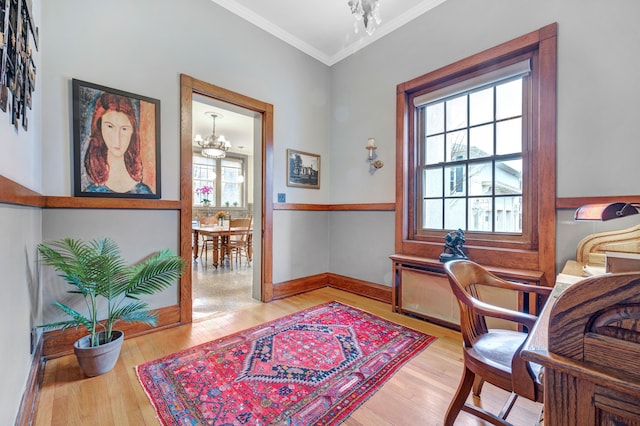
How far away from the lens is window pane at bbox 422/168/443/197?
288 centimetres

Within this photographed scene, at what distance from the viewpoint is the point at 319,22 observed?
312 cm

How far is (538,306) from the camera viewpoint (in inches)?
80.1

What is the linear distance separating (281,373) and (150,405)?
739mm

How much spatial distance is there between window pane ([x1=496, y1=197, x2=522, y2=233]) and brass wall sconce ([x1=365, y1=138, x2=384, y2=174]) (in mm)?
1290

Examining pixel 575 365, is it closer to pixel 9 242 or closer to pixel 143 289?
pixel 9 242

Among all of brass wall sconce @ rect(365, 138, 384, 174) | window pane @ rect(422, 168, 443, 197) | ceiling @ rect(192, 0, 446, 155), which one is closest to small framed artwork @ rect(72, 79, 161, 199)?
ceiling @ rect(192, 0, 446, 155)

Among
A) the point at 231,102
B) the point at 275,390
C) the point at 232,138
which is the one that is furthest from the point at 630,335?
the point at 232,138

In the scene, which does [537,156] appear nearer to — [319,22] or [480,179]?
[480,179]

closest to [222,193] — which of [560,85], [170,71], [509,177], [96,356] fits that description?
[170,71]

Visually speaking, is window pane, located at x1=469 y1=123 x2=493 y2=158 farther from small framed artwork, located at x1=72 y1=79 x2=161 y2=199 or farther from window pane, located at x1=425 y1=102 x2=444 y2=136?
Result: small framed artwork, located at x1=72 y1=79 x2=161 y2=199

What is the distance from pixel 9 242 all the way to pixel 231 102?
220 cm

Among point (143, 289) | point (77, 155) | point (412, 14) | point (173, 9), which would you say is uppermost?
point (412, 14)

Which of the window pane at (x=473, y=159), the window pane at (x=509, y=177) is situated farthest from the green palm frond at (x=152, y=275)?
the window pane at (x=509, y=177)

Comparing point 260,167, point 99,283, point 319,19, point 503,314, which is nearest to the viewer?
point 503,314
